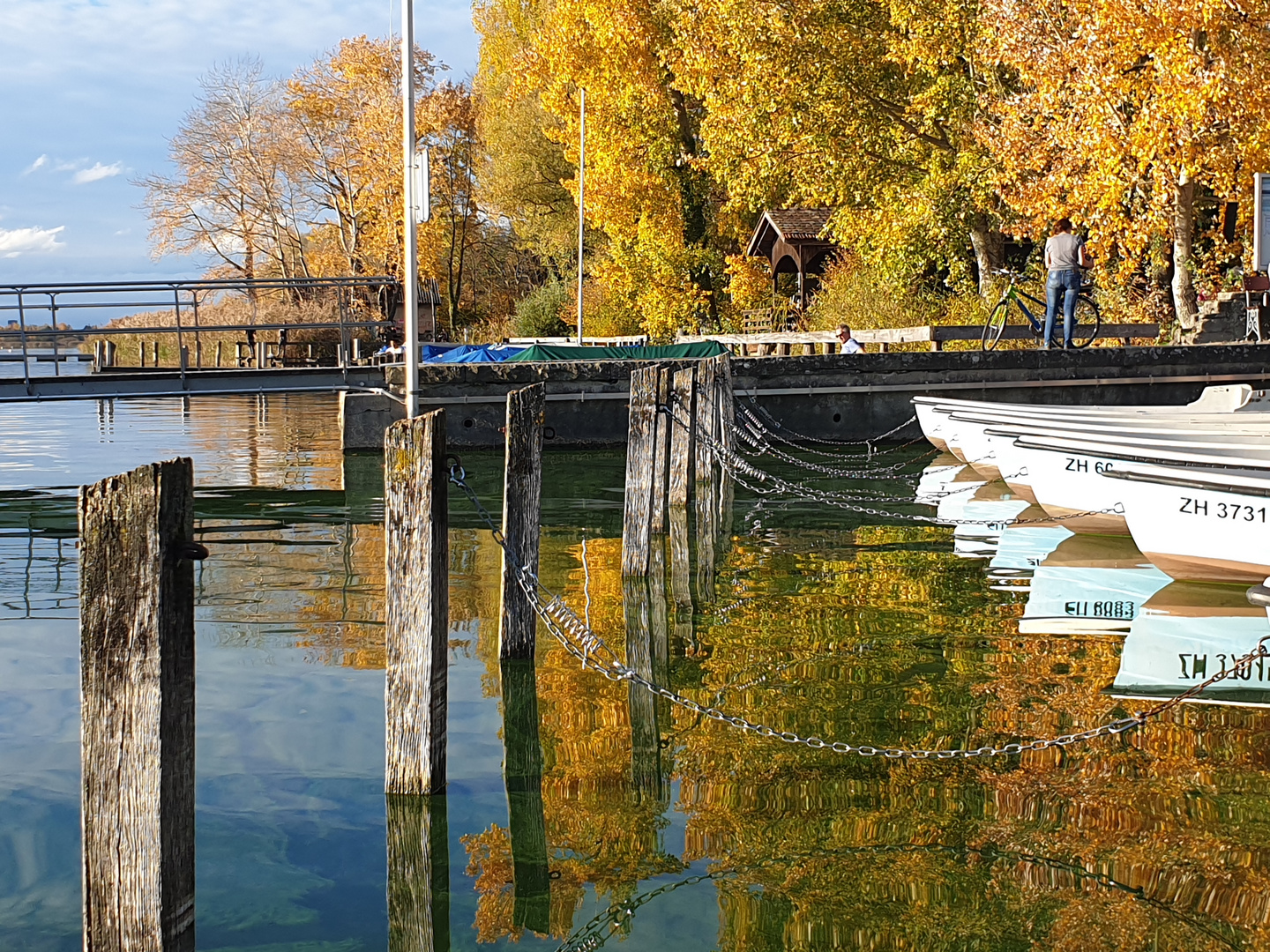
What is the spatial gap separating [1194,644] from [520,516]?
4447 millimetres

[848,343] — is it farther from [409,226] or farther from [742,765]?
[742,765]

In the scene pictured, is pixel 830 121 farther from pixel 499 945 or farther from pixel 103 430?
pixel 499 945

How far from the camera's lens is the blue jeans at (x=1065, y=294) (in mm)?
20969

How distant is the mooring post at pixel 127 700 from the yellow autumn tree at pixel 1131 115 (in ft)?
66.3

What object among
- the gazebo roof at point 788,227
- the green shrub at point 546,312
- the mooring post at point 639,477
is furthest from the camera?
the green shrub at point 546,312

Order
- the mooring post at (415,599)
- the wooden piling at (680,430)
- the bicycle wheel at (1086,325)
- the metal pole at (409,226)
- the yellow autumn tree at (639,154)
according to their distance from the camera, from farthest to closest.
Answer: the yellow autumn tree at (639,154)
the bicycle wheel at (1086,325)
the metal pole at (409,226)
the wooden piling at (680,430)
the mooring post at (415,599)

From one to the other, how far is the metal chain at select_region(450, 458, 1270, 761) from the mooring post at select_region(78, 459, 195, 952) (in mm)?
2287

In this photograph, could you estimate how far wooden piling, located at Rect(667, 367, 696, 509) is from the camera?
40.8 ft

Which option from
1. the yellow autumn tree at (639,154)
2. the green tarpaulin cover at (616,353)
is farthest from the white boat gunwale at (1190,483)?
the yellow autumn tree at (639,154)

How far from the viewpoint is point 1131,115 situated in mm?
23797

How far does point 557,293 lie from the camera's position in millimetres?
52156

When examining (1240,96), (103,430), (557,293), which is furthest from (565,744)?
(557,293)

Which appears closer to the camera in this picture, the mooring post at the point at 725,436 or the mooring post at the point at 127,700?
the mooring post at the point at 127,700

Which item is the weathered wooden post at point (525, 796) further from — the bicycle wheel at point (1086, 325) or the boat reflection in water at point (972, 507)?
the bicycle wheel at point (1086, 325)
